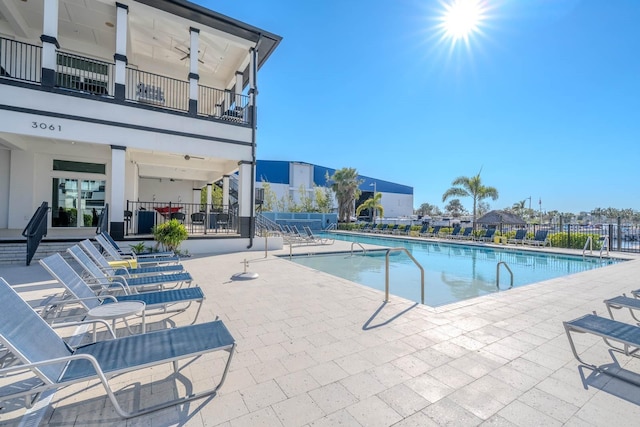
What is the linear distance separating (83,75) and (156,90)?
7.85 ft

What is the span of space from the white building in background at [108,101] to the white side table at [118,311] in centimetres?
707

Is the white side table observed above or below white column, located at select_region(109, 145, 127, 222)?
below

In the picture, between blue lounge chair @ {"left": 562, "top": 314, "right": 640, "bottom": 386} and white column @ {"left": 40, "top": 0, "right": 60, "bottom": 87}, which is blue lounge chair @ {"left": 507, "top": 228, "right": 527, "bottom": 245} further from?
white column @ {"left": 40, "top": 0, "right": 60, "bottom": 87}

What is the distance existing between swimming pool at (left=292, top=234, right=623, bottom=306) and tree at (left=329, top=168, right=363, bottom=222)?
15698 mm

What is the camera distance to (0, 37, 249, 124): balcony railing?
30.3 ft

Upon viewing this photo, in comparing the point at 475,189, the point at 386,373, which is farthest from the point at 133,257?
the point at 475,189

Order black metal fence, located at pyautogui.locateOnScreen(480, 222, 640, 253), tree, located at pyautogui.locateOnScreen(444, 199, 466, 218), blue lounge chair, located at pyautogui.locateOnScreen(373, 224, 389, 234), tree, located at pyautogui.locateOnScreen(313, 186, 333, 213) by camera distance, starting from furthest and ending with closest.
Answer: tree, located at pyautogui.locateOnScreen(444, 199, 466, 218) < tree, located at pyautogui.locateOnScreen(313, 186, 333, 213) < blue lounge chair, located at pyautogui.locateOnScreen(373, 224, 389, 234) < black metal fence, located at pyautogui.locateOnScreen(480, 222, 640, 253)

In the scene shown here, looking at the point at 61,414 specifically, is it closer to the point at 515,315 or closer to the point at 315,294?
the point at 315,294

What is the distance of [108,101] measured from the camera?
905 cm

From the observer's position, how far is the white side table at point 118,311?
9.49ft

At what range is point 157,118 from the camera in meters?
9.82

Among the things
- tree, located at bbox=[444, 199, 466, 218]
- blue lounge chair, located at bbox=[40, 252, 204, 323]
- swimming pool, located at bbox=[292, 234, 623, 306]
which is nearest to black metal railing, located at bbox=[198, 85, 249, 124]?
swimming pool, located at bbox=[292, 234, 623, 306]

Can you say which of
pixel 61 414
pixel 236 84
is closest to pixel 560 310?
pixel 61 414

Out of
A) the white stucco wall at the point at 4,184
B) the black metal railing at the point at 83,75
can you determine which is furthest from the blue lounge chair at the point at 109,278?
the white stucco wall at the point at 4,184
